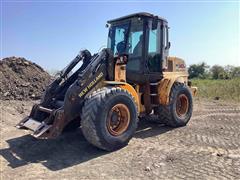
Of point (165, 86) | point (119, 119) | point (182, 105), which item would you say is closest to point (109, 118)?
point (119, 119)

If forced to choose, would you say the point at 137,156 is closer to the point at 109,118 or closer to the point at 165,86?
the point at 109,118

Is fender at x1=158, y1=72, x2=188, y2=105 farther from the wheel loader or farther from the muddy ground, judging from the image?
the muddy ground

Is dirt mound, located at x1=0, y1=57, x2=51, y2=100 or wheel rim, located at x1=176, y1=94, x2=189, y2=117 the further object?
dirt mound, located at x1=0, y1=57, x2=51, y2=100

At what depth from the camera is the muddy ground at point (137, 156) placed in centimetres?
477

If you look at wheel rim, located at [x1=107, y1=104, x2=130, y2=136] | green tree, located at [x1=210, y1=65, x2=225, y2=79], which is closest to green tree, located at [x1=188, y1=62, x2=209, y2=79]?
green tree, located at [x1=210, y1=65, x2=225, y2=79]

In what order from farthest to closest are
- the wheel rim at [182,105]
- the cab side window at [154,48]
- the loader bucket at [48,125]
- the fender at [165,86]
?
the wheel rim at [182,105]
the fender at [165,86]
the cab side window at [154,48]
the loader bucket at [48,125]

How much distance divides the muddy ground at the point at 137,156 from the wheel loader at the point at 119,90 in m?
0.40

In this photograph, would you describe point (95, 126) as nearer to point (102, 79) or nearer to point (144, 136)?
point (102, 79)

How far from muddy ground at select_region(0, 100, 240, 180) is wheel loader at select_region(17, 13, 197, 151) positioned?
0.40m

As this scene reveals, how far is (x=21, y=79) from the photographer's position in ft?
40.9

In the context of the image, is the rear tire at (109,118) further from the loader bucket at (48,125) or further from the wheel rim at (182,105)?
the wheel rim at (182,105)

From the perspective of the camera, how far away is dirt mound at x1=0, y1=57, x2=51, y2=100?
11547 mm

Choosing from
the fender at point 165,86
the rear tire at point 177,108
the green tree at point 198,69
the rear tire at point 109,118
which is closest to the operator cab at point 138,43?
the fender at point 165,86

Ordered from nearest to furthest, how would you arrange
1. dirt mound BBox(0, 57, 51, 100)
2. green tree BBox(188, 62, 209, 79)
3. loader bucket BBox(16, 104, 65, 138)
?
loader bucket BBox(16, 104, 65, 138) < dirt mound BBox(0, 57, 51, 100) < green tree BBox(188, 62, 209, 79)
